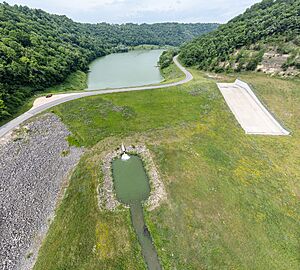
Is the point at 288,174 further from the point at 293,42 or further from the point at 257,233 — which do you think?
the point at 293,42


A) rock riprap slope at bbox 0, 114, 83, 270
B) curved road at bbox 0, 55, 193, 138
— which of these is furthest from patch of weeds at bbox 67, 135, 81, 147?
curved road at bbox 0, 55, 193, 138

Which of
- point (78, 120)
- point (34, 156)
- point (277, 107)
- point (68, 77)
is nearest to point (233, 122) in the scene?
point (277, 107)

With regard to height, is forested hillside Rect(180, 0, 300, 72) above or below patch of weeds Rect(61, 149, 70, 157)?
above

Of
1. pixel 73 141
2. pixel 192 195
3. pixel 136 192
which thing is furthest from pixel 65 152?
pixel 192 195

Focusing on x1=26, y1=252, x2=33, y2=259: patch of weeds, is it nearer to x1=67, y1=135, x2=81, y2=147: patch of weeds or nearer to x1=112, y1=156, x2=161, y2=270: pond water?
x1=112, y1=156, x2=161, y2=270: pond water

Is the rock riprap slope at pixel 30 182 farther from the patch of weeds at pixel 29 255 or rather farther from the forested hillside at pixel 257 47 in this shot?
the forested hillside at pixel 257 47

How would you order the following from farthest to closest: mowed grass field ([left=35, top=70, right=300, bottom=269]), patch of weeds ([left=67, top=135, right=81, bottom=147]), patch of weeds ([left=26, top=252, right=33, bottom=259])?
patch of weeds ([left=67, top=135, right=81, bottom=147])
patch of weeds ([left=26, top=252, right=33, bottom=259])
mowed grass field ([left=35, top=70, right=300, bottom=269])
